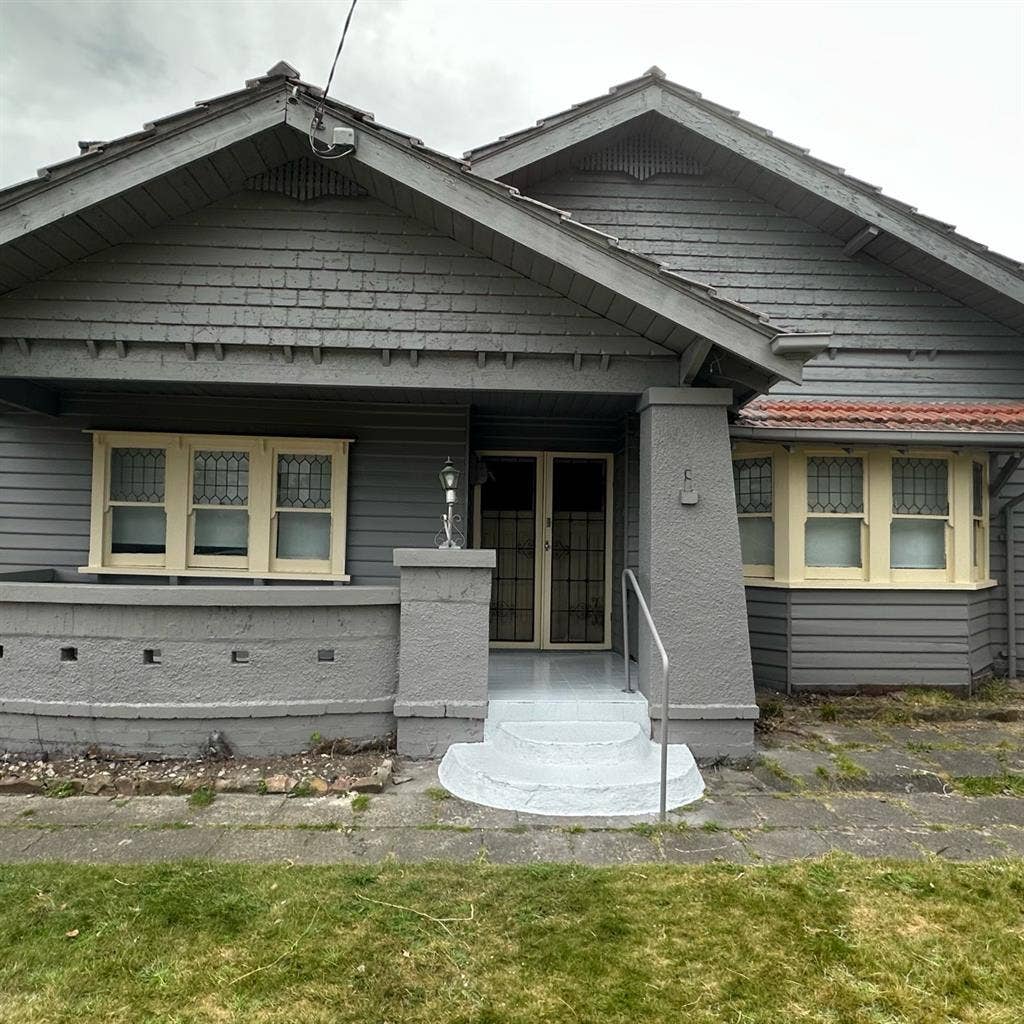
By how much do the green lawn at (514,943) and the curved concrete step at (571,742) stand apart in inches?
45.3

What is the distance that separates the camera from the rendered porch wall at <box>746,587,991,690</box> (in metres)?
6.66

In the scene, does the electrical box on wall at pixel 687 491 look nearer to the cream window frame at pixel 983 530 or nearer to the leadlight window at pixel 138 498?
the cream window frame at pixel 983 530

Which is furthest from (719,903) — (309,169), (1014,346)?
(1014,346)

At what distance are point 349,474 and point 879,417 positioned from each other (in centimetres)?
520

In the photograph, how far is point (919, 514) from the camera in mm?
6695

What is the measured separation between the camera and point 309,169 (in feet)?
16.9

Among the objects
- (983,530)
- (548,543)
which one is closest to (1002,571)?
(983,530)

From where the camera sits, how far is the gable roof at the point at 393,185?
4.52 metres

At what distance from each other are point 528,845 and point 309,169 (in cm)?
505

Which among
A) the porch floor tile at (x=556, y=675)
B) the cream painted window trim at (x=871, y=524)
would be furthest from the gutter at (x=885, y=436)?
the porch floor tile at (x=556, y=675)

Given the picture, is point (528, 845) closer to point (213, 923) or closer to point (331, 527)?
point (213, 923)

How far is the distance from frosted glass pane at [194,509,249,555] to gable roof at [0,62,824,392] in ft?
8.60

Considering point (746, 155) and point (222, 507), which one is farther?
point (746, 155)

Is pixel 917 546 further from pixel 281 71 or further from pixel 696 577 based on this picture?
pixel 281 71
